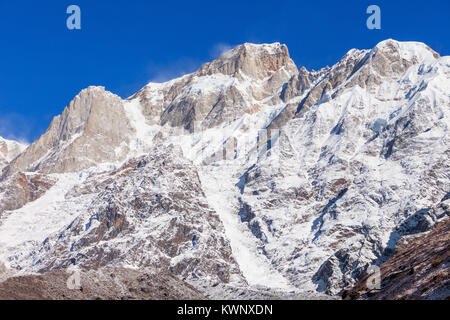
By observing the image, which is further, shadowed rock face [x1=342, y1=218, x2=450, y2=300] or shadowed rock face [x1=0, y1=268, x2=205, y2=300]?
shadowed rock face [x1=0, y1=268, x2=205, y2=300]

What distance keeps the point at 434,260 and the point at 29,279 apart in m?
53.4

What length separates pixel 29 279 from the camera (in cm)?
10206

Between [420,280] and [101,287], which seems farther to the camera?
[101,287]

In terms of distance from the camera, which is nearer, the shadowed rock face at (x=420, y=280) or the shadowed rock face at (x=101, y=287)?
the shadowed rock face at (x=420, y=280)

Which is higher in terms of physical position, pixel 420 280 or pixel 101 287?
pixel 101 287
